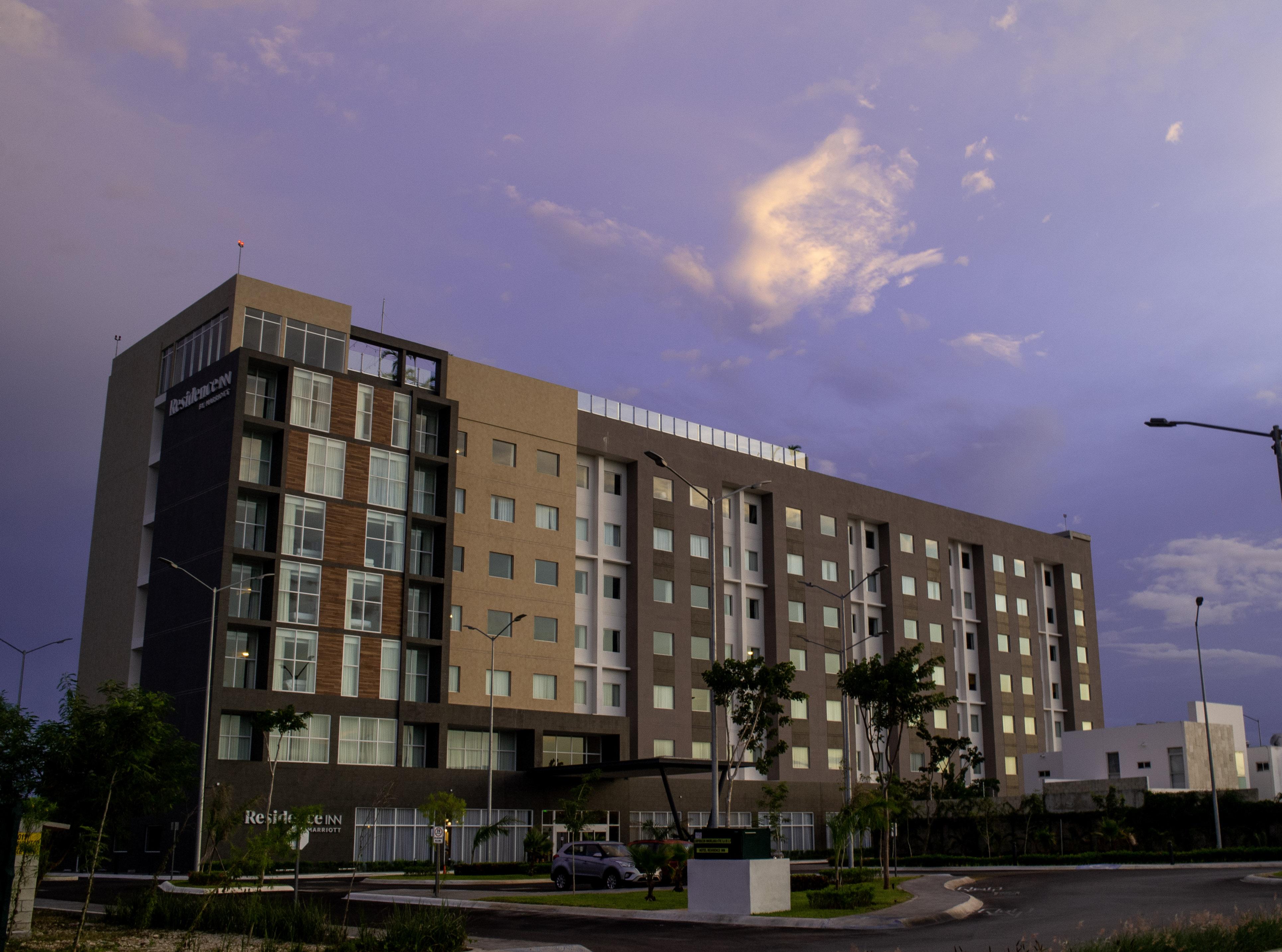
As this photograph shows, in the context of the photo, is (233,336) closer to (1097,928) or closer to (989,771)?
(1097,928)

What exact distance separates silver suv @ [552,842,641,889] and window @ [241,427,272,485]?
2861 centimetres

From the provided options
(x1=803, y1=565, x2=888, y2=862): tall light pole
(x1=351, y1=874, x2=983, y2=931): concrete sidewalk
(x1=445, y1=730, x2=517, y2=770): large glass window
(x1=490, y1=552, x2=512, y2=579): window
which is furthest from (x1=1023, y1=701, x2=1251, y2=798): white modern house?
(x1=351, y1=874, x2=983, y2=931): concrete sidewalk

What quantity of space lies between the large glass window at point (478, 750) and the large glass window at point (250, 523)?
15.2 metres

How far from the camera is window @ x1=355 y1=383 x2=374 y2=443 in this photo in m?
64.4

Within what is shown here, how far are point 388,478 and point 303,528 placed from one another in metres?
5.91

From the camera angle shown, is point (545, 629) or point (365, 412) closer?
point (365, 412)

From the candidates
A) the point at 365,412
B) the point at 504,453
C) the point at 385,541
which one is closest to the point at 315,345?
the point at 365,412

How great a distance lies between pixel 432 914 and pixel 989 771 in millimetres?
84197

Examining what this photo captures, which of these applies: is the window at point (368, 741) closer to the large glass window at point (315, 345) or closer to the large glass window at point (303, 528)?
the large glass window at point (303, 528)

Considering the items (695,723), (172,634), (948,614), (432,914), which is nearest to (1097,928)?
(432,914)

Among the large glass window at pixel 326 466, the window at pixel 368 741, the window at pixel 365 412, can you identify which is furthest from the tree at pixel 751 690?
the window at pixel 365 412

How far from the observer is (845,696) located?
53.9 meters

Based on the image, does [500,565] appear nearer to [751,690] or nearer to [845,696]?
[751,690]

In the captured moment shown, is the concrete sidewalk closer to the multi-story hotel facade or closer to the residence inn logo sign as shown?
the multi-story hotel facade
